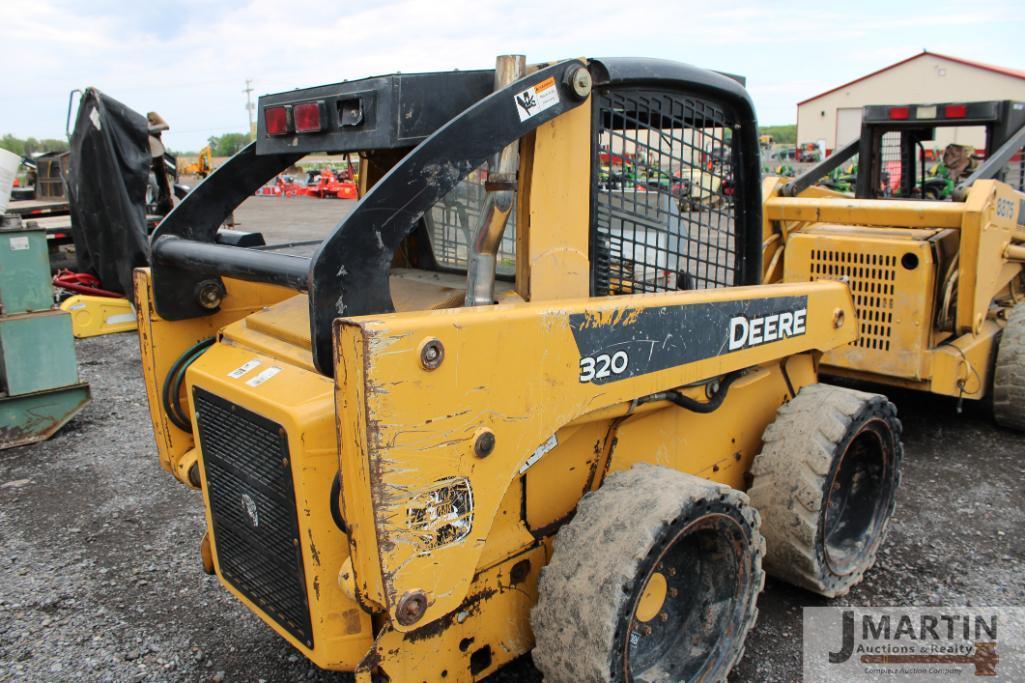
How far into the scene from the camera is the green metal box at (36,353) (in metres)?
5.34

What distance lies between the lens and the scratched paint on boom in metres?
2.19

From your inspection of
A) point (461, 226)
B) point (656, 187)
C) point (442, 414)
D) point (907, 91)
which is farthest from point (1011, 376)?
point (907, 91)

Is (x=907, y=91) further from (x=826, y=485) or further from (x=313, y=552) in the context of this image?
(x=313, y=552)

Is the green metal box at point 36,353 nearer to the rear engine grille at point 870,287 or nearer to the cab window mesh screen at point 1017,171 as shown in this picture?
the rear engine grille at point 870,287

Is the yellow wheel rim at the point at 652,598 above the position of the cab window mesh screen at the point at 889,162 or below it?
below

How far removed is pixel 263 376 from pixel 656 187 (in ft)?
4.45

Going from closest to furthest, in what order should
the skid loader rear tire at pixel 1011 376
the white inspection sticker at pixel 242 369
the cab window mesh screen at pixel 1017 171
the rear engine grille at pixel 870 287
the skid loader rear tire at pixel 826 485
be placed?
the white inspection sticker at pixel 242 369 < the skid loader rear tire at pixel 826 485 < the rear engine grille at pixel 870 287 < the skid loader rear tire at pixel 1011 376 < the cab window mesh screen at pixel 1017 171

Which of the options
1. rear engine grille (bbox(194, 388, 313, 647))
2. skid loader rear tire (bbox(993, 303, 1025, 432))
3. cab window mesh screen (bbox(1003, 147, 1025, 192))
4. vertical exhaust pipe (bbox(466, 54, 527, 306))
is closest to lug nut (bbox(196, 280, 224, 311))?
rear engine grille (bbox(194, 388, 313, 647))

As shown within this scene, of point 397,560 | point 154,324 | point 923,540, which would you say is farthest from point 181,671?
point 923,540

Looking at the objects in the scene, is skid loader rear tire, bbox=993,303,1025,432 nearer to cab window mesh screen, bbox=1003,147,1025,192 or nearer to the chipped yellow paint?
cab window mesh screen, bbox=1003,147,1025,192

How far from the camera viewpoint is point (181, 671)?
296 cm

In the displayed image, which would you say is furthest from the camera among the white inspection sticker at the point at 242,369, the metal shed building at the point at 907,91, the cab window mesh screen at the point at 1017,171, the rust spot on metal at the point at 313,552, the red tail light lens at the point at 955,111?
the metal shed building at the point at 907,91

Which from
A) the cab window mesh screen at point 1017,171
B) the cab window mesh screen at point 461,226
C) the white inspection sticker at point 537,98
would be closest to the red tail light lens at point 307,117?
the cab window mesh screen at point 461,226

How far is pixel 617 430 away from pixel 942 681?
151 centimetres
